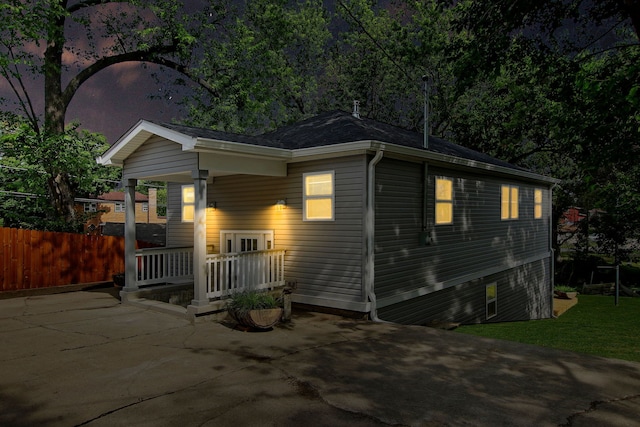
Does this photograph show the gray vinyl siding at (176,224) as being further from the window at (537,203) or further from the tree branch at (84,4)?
the window at (537,203)

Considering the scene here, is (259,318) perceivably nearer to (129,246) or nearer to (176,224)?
(129,246)

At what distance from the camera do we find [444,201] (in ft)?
38.2

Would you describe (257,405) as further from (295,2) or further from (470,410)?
(295,2)

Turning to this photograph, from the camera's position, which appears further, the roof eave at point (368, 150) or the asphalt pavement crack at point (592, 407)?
the roof eave at point (368, 150)

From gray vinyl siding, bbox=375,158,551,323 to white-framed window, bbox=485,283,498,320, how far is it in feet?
1.52

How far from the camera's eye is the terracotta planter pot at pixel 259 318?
7.55m

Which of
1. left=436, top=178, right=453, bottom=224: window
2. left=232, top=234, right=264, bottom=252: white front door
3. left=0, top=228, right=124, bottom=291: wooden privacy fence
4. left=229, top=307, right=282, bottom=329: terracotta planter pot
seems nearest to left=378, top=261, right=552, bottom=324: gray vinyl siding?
left=436, top=178, right=453, bottom=224: window

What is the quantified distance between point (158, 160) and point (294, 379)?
6087mm

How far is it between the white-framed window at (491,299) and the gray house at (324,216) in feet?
2.77

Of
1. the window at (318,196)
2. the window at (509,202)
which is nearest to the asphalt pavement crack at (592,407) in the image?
the window at (318,196)

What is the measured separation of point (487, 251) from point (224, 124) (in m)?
16.1

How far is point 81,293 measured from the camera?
11867 mm

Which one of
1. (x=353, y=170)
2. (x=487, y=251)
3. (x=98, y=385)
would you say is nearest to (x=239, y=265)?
(x=353, y=170)

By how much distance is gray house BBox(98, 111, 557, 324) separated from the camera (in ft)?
29.0
